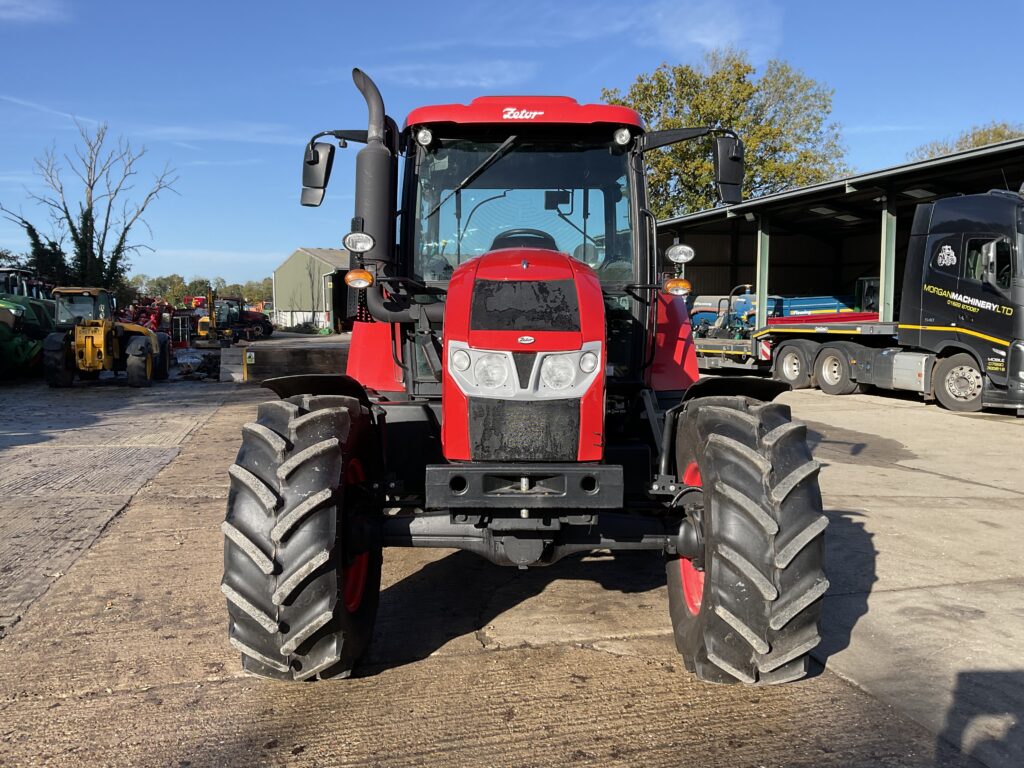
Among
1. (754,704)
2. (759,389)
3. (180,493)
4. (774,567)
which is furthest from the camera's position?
(180,493)

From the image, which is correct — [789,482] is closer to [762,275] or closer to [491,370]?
[491,370]

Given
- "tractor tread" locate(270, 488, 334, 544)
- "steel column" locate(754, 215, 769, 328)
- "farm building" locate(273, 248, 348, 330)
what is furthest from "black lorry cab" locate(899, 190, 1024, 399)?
"farm building" locate(273, 248, 348, 330)

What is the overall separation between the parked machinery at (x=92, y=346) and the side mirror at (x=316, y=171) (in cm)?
1498

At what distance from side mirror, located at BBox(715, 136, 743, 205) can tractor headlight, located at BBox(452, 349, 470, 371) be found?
1.89m

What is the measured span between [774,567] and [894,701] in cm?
88

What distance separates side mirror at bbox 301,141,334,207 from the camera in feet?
14.4

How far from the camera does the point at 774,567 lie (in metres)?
3.09

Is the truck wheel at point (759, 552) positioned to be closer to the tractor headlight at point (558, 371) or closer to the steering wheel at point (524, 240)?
the tractor headlight at point (558, 371)

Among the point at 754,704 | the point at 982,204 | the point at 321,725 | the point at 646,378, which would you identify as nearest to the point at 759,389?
the point at 646,378

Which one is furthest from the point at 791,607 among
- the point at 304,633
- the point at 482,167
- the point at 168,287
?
the point at 168,287

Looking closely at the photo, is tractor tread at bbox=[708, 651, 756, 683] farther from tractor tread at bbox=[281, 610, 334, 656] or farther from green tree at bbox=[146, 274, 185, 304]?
green tree at bbox=[146, 274, 185, 304]

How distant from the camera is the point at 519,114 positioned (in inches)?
167

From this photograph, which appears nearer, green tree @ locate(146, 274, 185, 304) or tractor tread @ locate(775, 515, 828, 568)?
tractor tread @ locate(775, 515, 828, 568)

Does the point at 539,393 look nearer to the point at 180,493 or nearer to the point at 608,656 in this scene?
the point at 608,656
